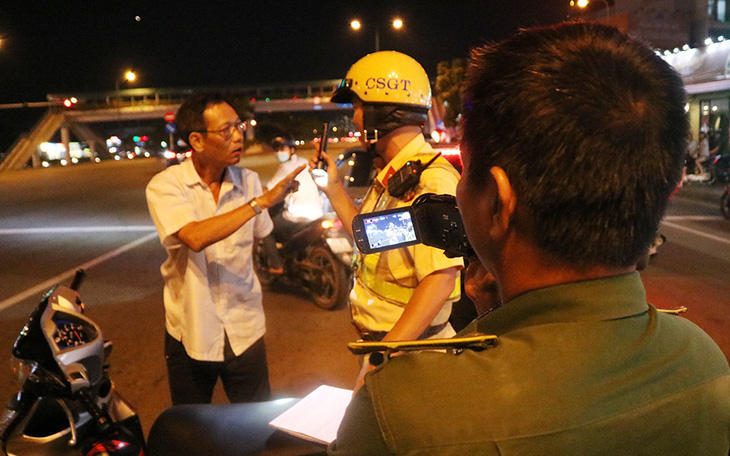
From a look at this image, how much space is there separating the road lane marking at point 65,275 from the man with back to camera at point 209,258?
4.70 metres

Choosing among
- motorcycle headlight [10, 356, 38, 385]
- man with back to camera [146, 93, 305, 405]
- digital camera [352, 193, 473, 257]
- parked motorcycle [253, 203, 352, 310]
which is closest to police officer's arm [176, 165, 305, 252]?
man with back to camera [146, 93, 305, 405]

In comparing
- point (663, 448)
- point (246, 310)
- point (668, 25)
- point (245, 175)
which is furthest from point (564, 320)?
point (668, 25)

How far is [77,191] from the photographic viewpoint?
806 inches

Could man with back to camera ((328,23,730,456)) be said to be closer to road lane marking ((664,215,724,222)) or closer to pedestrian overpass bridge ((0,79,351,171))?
road lane marking ((664,215,724,222))

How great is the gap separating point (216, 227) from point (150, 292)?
5.08 meters

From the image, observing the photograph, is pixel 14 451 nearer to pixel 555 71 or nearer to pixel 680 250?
pixel 555 71

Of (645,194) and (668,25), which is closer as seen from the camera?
(645,194)

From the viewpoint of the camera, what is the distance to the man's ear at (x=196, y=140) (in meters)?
2.76

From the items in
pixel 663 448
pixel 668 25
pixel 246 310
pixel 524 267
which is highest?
pixel 668 25

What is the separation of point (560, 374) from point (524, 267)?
199 millimetres

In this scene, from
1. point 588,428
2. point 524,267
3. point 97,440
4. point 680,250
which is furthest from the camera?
point 680,250

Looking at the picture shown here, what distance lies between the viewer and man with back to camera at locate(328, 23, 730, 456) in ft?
2.56

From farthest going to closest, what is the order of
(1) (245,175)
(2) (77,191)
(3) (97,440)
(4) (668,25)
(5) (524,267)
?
(4) (668,25), (2) (77,191), (1) (245,175), (3) (97,440), (5) (524,267)

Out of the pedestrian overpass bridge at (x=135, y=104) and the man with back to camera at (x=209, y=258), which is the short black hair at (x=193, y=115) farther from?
the pedestrian overpass bridge at (x=135, y=104)
